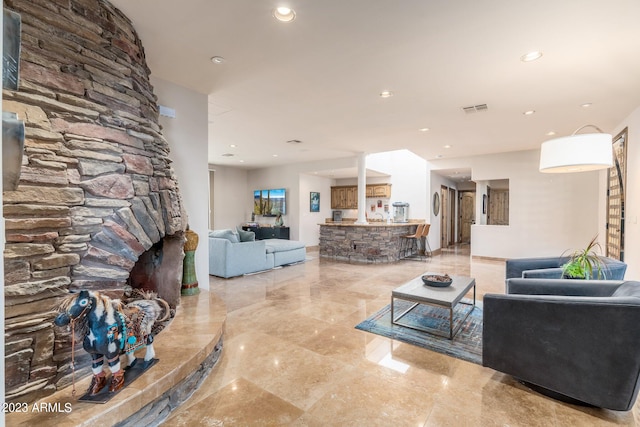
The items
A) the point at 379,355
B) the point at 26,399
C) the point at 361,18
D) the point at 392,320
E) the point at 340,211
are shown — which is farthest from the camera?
the point at 340,211

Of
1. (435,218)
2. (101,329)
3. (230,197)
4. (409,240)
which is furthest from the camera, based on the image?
(230,197)

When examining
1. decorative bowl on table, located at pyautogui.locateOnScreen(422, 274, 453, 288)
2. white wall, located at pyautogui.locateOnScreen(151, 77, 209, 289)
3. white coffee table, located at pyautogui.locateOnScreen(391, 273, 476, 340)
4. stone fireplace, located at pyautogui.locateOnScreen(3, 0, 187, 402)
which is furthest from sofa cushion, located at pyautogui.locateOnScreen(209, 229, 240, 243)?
decorative bowl on table, located at pyautogui.locateOnScreen(422, 274, 453, 288)

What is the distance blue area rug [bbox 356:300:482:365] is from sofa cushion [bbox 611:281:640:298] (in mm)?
1135

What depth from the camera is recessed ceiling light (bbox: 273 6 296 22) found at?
6.70 ft

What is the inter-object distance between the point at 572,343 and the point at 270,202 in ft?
27.8

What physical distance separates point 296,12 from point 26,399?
2.81 m

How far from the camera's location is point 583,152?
2152 millimetres

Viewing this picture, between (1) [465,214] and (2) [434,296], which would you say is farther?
(1) [465,214]

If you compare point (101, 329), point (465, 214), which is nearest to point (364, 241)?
point (101, 329)

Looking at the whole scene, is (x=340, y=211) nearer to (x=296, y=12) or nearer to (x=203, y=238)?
(x=203, y=238)

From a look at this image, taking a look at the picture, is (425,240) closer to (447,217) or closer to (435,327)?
(447,217)

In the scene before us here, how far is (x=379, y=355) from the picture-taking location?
8.61ft

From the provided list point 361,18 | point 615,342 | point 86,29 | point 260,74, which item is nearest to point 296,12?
point 361,18

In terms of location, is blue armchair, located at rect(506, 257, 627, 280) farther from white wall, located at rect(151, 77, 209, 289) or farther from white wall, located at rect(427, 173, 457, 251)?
white wall, located at rect(427, 173, 457, 251)
